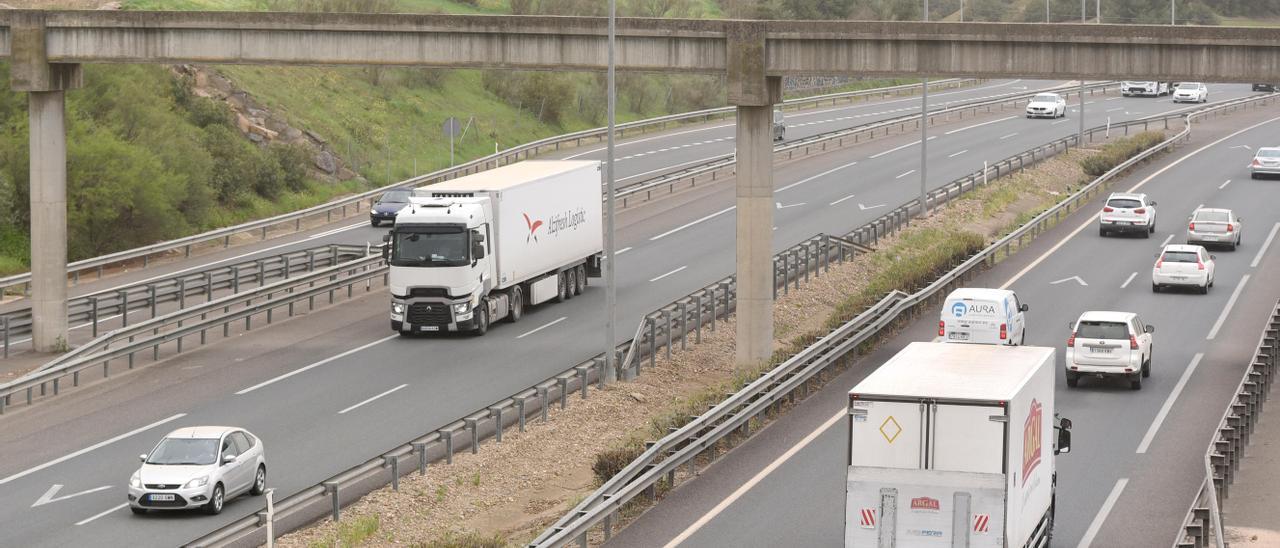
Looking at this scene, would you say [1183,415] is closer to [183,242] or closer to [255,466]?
[255,466]

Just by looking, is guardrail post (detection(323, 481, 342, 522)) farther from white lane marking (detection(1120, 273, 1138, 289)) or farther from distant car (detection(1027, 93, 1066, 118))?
distant car (detection(1027, 93, 1066, 118))

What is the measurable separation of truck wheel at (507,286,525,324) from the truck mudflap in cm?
2446

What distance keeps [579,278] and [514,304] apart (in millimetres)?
4824

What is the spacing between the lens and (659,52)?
3766cm

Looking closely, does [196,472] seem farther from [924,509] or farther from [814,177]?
[814,177]

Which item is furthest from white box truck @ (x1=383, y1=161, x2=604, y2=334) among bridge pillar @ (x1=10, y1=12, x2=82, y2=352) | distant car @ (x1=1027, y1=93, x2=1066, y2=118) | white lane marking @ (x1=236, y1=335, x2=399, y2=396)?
distant car @ (x1=1027, y1=93, x2=1066, y2=118)

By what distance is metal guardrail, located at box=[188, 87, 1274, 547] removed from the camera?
78.1ft

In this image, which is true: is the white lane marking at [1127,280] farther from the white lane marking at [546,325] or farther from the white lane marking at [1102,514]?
the white lane marking at [1102,514]

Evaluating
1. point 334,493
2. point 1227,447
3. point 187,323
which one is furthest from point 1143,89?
point 334,493

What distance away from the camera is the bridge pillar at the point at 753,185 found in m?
36.7

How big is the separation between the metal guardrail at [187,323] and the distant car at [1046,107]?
173 feet

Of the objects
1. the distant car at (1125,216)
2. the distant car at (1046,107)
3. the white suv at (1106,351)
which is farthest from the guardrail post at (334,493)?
the distant car at (1046,107)

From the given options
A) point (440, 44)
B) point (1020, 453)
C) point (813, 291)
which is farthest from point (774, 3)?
point (1020, 453)

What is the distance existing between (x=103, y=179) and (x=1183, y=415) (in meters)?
35.2
